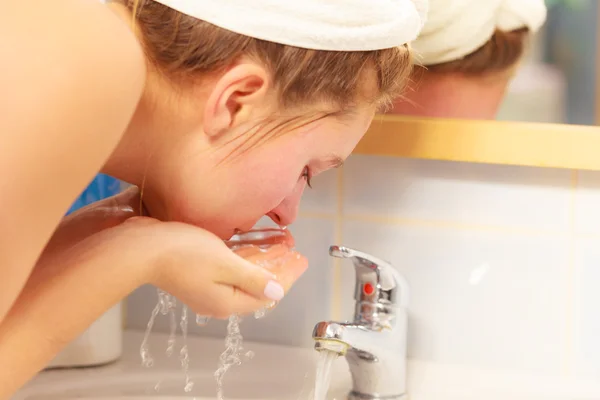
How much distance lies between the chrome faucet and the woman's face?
11cm

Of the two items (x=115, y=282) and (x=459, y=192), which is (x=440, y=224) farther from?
(x=115, y=282)

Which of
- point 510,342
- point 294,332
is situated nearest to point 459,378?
point 510,342

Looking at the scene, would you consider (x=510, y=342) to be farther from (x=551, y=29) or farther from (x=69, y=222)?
(x=69, y=222)

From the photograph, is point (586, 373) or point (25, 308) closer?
point (25, 308)

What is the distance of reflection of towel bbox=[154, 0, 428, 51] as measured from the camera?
0.65m

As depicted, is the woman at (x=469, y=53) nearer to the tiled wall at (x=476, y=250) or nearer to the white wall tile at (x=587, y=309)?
the tiled wall at (x=476, y=250)

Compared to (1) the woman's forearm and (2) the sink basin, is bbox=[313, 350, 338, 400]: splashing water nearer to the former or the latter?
(2) the sink basin

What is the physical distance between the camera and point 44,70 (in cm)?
56

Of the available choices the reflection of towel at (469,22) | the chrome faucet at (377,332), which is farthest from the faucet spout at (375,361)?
the reflection of towel at (469,22)

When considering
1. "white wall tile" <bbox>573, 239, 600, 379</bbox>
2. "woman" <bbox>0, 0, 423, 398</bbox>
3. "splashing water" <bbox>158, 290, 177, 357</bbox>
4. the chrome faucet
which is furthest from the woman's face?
"white wall tile" <bbox>573, 239, 600, 379</bbox>

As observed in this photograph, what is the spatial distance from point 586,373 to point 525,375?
0.07 meters

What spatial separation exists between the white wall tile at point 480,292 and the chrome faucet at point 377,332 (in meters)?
0.10

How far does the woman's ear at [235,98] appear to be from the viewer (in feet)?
2.19

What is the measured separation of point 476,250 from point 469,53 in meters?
0.22
